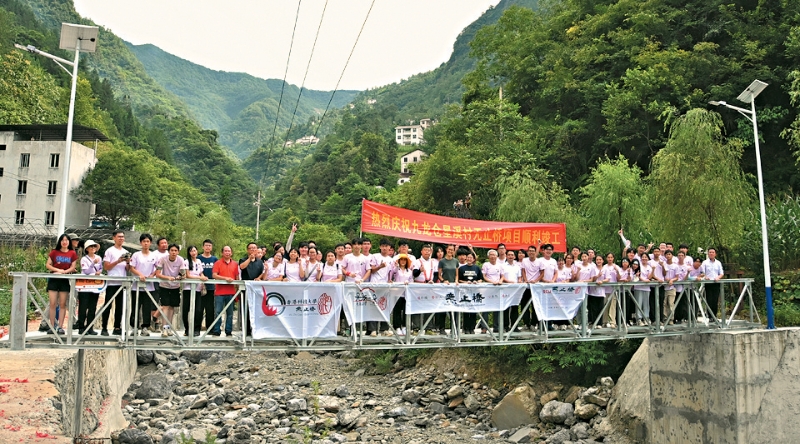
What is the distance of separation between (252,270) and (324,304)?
142 centimetres

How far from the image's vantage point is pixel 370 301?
10.9 metres

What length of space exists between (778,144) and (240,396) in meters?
26.9

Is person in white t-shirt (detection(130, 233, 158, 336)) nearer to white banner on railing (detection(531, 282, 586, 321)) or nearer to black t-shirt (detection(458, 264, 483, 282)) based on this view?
black t-shirt (detection(458, 264, 483, 282))

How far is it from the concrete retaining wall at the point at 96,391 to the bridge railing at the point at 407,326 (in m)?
1.43

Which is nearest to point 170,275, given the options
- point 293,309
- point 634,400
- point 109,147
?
point 293,309

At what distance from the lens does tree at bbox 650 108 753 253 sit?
19031 millimetres

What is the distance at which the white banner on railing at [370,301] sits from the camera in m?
10.6

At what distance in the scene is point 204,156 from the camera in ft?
382

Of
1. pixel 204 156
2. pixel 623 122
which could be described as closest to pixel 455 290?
pixel 623 122

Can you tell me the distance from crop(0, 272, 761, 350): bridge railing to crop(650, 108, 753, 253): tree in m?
4.69

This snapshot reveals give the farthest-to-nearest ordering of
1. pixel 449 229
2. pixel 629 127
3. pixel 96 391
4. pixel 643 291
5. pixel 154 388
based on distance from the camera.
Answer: pixel 629 127
pixel 154 388
pixel 96 391
pixel 449 229
pixel 643 291

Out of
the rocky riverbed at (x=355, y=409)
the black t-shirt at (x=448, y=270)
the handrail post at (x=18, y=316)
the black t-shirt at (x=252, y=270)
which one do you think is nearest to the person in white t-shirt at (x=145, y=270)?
the black t-shirt at (x=252, y=270)

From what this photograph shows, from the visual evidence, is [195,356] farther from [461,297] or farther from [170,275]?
[461,297]

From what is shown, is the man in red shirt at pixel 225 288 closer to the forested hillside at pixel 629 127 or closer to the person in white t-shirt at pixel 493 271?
the person in white t-shirt at pixel 493 271
